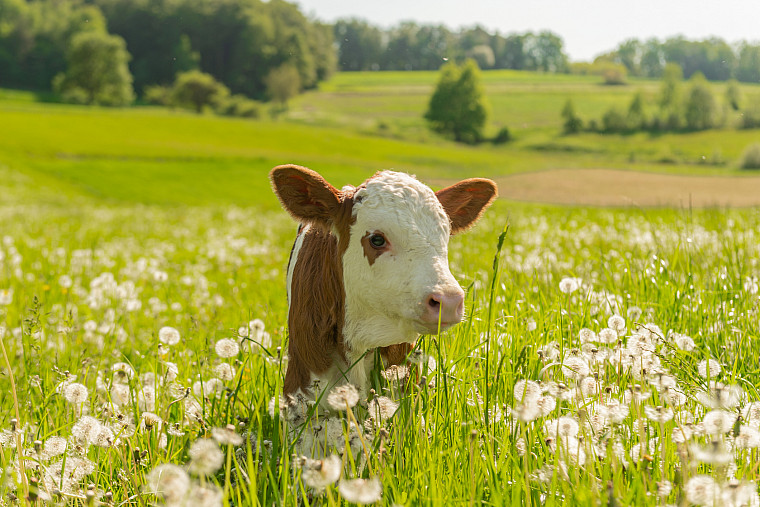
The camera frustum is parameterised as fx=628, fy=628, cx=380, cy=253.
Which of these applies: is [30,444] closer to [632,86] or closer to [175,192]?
[175,192]

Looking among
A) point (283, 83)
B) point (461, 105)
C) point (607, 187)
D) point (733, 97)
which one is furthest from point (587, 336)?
point (283, 83)

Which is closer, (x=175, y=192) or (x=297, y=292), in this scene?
(x=297, y=292)

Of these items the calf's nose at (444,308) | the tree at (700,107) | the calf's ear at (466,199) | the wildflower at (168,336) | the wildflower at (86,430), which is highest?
the tree at (700,107)

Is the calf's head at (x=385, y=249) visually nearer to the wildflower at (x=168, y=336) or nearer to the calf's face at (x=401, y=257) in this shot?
the calf's face at (x=401, y=257)

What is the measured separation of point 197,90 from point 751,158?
7538cm

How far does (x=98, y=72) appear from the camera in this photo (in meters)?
99.9

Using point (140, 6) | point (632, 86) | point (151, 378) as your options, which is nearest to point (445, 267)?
point (151, 378)

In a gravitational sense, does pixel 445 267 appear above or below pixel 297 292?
above

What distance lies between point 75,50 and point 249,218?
96.6 meters

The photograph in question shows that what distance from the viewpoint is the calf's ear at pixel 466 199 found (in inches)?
141

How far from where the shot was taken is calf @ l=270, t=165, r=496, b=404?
9.77 ft

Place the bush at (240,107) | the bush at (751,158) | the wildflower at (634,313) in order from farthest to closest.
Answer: the bush at (240,107)
the bush at (751,158)
the wildflower at (634,313)

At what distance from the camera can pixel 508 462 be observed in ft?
8.36

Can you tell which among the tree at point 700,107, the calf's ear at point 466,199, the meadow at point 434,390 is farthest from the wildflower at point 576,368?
the tree at point 700,107
